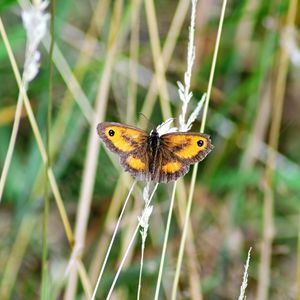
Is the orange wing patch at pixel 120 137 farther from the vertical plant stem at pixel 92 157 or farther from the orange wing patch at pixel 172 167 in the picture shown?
the vertical plant stem at pixel 92 157

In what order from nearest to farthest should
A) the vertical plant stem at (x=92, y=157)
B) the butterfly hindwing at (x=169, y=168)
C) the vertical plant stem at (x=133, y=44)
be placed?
the butterfly hindwing at (x=169, y=168), the vertical plant stem at (x=92, y=157), the vertical plant stem at (x=133, y=44)

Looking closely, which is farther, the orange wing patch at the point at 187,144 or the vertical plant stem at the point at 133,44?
the vertical plant stem at the point at 133,44

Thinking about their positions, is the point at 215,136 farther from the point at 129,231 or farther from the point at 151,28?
the point at 151,28

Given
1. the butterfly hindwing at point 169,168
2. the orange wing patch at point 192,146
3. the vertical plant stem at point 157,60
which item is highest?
the vertical plant stem at point 157,60

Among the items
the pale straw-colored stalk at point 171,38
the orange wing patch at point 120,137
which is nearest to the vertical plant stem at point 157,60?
the pale straw-colored stalk at point 171,38

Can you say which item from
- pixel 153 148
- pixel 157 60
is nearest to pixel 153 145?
pixel 153 148

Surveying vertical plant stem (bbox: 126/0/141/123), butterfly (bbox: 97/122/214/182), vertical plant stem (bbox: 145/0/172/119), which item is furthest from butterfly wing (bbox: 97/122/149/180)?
vertical plant stem (bbox: 126/0/141/123)

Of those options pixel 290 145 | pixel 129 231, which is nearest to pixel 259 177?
pixel 129 231

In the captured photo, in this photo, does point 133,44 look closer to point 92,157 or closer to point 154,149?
point 92,157
